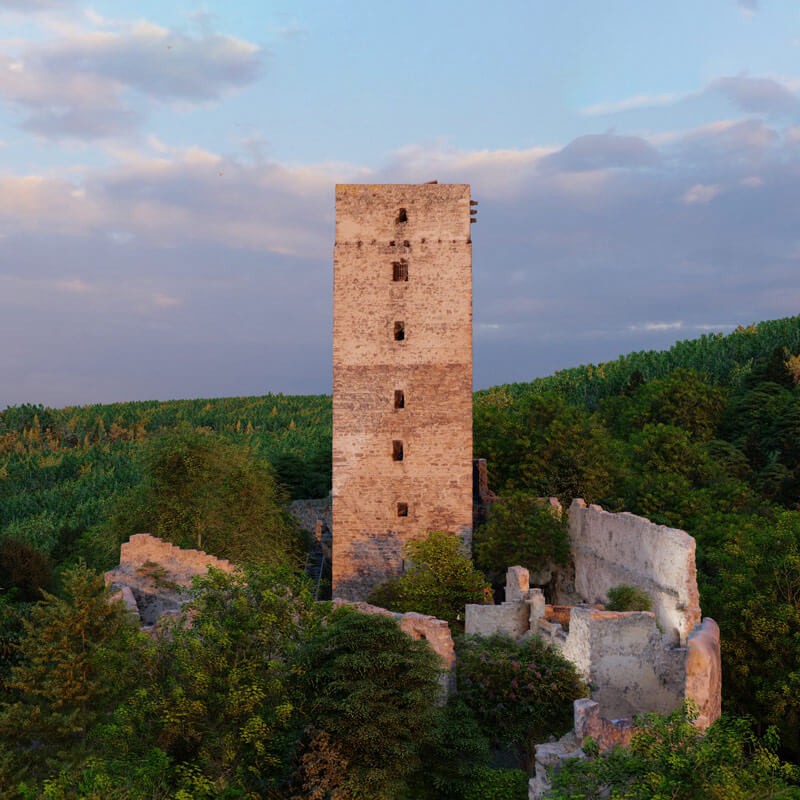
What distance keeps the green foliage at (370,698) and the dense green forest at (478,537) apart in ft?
0.21

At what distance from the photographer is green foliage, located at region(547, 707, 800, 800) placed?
9.54m

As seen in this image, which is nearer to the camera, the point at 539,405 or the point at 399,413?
the point at 399,413

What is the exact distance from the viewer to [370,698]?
44.2 ft

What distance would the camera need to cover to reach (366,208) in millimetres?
25297

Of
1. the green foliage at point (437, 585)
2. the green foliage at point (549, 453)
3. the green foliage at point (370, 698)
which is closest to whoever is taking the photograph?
the green foliage at point (370, 698)

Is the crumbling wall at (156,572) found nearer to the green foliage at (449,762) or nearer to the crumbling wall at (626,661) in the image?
the green foliage at (449,762)

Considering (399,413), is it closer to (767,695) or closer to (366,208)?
(366,208)

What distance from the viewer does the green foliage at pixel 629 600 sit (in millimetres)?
17984

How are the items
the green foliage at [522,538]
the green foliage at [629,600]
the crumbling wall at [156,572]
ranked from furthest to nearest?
the green foliage at [522,538] < the crumbling wall at [156,572] < the green foliage at [629,600]

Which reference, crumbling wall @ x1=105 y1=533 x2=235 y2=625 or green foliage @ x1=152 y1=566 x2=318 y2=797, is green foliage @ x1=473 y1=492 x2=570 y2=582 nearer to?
crumbling wall @ x1=105 y1=533 x2=235 y2=625

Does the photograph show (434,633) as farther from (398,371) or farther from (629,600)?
(398,371)

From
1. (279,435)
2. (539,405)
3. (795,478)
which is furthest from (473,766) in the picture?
(279,435)

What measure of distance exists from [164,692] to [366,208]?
15.8 meters

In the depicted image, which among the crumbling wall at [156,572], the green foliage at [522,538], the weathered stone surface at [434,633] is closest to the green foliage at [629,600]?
the weathered stone surface at [434,633]
